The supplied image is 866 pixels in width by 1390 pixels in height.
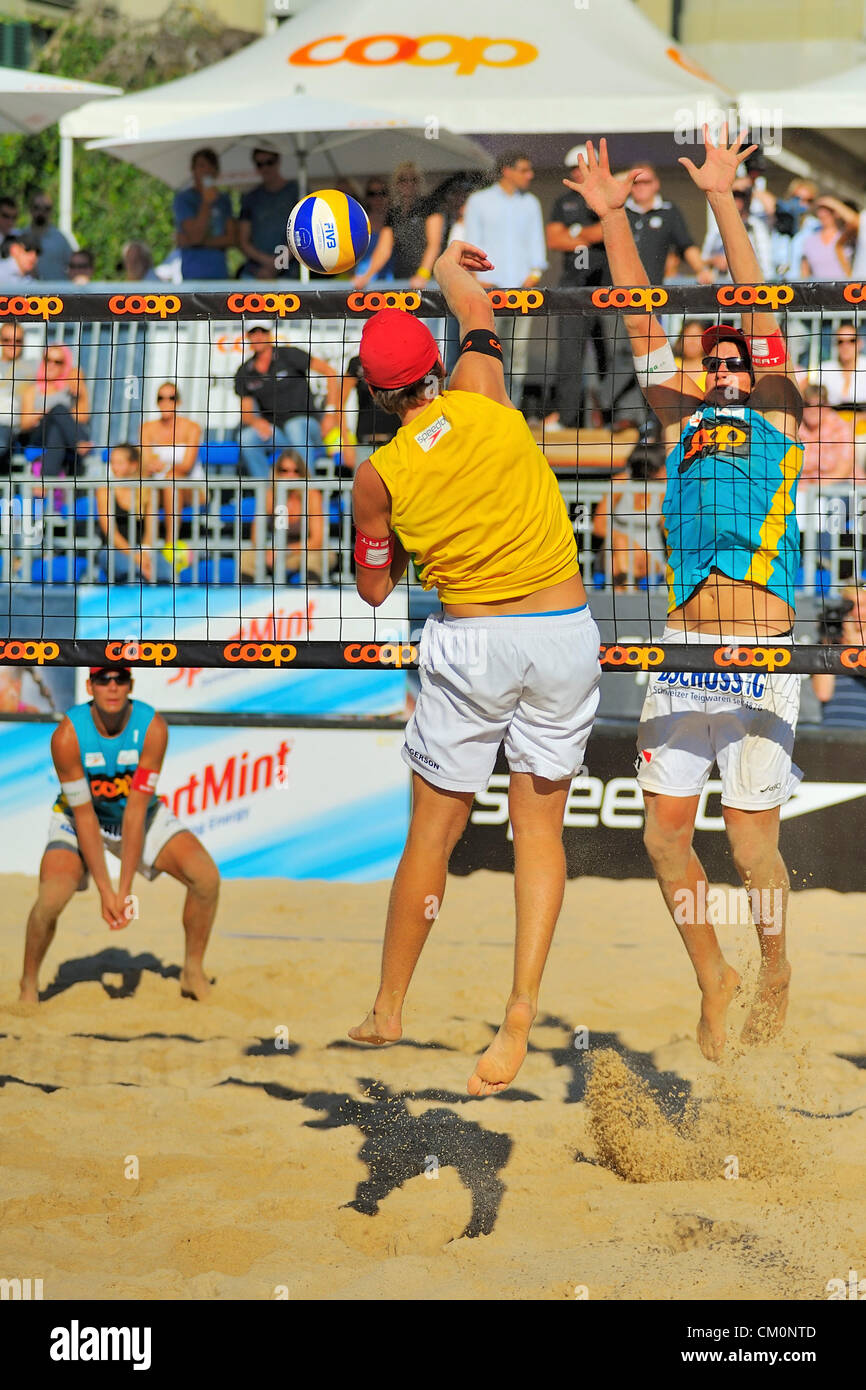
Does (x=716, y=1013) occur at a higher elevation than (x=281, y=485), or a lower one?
lower

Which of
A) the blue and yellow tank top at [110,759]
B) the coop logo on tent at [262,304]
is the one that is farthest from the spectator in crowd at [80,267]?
the coop logo on tent at [262,304]

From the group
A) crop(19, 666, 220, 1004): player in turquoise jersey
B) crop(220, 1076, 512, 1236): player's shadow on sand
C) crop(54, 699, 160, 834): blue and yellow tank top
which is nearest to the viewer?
crop(220, 1076, 512, 1236): player's shadow on sand

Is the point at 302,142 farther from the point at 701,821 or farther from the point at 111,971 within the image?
the point at 111,971

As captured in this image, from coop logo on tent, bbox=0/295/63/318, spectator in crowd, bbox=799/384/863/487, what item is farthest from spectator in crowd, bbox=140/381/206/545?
coop logo on tent, bbox=0/295/63/318

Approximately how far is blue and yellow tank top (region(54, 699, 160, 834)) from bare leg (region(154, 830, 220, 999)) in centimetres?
21

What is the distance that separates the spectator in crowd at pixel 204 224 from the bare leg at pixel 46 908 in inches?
204

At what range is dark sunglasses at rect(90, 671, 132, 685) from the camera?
6.67 m

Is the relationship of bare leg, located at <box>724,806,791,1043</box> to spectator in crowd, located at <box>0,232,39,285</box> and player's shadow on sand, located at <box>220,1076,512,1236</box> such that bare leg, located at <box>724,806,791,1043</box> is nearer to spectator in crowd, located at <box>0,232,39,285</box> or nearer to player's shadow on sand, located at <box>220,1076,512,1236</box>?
player's shadow on sand, located at <box>220,1076,512,1236</box>

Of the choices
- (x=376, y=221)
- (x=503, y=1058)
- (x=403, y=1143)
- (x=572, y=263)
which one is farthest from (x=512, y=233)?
(x=503, y=1058)

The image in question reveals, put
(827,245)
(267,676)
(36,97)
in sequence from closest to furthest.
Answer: (267,676) → (827,245) → (36,97)

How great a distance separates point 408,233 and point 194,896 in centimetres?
497

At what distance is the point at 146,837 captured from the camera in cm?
678

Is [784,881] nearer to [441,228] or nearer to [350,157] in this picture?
[441,228]

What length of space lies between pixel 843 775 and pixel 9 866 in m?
4.51
